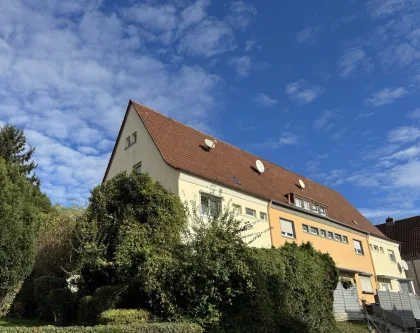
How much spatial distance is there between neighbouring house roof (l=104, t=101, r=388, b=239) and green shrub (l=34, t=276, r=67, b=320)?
8.17 m

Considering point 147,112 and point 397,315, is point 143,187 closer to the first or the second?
point 147,112

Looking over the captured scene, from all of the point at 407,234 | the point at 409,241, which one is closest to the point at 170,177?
the point at 409,241

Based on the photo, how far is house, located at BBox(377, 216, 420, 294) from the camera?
41.2 meters

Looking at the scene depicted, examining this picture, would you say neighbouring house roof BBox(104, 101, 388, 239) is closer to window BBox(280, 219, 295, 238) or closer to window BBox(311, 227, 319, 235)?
window BBox(280, 219, 295, 238)

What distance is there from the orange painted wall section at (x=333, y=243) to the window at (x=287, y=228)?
24 cm

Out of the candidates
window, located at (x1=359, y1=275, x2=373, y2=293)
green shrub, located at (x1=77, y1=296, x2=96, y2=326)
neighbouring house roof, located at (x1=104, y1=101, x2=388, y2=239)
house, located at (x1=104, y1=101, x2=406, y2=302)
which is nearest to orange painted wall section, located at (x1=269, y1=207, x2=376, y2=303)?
house, located at (x1=104, y1=101, x2=406, y2=302)

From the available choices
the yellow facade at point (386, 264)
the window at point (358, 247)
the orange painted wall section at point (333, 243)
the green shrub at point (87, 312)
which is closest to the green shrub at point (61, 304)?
the green shrub at point (87, 312)

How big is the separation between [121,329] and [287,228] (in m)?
18.5

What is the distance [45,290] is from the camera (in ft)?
58.2

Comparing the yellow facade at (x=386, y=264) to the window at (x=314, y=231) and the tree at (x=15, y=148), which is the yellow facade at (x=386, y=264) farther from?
the tree at (x=15, y=148)

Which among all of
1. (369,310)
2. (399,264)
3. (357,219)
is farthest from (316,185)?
(369,310)

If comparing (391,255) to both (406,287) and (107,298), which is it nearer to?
(406,287)

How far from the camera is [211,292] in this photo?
14273 millimetres

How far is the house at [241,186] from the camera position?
22953 millimetres
